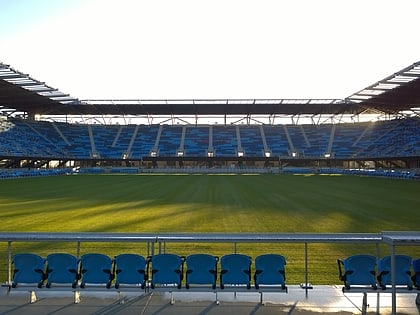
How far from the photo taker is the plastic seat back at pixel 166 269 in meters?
7.37

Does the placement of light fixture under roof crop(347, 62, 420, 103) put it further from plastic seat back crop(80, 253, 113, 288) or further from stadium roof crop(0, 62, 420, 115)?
plastic seat back crop(80, 253, 113, 288)

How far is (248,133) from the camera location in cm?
8769

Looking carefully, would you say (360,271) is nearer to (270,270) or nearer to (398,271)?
(398,271)

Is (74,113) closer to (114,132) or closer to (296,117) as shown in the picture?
(114,132)

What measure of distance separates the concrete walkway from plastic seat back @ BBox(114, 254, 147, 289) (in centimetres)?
36

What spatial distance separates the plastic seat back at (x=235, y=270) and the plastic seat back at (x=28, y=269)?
3245 millimetres

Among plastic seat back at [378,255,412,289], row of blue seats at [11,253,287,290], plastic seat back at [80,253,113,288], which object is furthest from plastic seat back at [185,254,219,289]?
plastic seat back at [378,255,412,289]

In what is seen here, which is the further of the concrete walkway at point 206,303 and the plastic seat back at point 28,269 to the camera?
the plastic seat back at point 28,269

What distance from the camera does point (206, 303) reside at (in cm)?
729

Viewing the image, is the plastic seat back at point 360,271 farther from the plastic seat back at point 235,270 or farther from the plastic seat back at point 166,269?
the plastic seat back at point 166,269

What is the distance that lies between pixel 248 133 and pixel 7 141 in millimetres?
45946

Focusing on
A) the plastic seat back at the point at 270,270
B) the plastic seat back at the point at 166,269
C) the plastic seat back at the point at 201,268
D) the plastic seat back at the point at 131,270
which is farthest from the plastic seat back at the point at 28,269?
the plastic seat back at the point at 270,270

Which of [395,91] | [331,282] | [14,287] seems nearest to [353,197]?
[331,282]

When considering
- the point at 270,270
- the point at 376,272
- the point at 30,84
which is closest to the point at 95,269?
the point at 270,270
